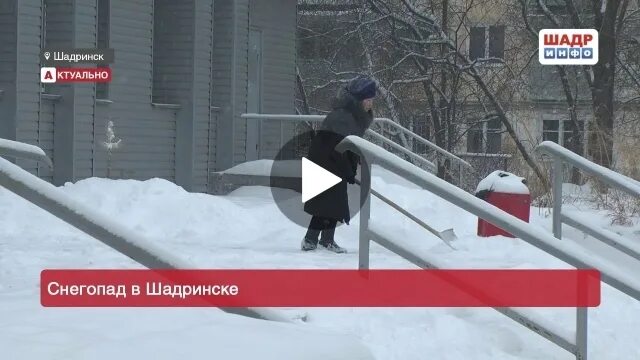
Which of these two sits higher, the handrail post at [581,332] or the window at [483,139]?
the window at [483,139]

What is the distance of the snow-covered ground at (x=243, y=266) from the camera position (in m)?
4.16

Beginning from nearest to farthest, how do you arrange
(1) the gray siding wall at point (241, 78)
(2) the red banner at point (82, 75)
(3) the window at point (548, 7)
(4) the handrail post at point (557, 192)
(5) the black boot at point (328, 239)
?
(4) the handrail post at point (557, 192) → (5) the black boot at point (328, 239) → (2) the red banner at point (82, 75) → (1) the gray siding wall at point (241, 78) → (3) the window at point (548, 7)

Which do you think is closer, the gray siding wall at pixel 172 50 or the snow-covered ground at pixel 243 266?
the snow-covered ground at pixel 243 266

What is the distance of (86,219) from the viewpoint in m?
4.29

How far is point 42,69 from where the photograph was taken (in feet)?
→ 47.1

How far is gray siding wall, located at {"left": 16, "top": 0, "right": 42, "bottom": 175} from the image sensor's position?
13.9 m

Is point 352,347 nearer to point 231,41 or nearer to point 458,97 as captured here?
point 231,41

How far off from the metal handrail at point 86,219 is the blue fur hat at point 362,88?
5.58 meters

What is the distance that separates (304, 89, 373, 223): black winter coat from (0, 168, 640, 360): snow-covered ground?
401mm

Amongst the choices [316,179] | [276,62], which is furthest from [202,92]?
[316,179]

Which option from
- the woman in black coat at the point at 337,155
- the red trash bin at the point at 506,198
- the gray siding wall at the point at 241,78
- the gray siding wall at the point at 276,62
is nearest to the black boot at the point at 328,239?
the woman in black coat at the point at 337,155

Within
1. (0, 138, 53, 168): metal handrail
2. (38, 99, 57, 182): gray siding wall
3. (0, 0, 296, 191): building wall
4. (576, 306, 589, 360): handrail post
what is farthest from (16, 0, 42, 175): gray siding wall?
(576, 306, 589, 360): handrail post

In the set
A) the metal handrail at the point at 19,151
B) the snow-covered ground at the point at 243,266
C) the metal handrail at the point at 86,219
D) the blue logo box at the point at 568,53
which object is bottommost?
the snow-covered ground at the point at 243,266
